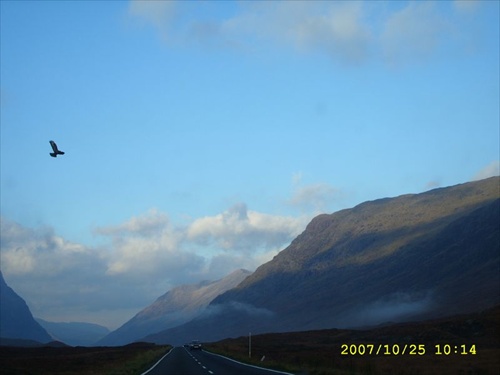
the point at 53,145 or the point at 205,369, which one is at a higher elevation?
the point at 53,145

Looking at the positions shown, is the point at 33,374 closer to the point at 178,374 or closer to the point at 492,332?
the point at 178,374

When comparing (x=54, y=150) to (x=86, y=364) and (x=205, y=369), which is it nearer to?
(x=205, y=369)

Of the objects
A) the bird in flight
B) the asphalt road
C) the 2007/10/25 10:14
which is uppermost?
the bird in flight

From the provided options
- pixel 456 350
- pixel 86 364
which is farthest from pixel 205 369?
pixel 456 350

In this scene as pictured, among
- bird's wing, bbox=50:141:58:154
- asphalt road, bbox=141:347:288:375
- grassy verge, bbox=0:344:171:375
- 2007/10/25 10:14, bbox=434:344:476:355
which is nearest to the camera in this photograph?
asphalt road, bbox=141:347:288:375

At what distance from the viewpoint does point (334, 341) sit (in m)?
97.5

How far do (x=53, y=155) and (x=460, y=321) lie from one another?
67749 mm

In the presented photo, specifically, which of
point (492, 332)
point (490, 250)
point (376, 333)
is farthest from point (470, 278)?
point (492, 332)
